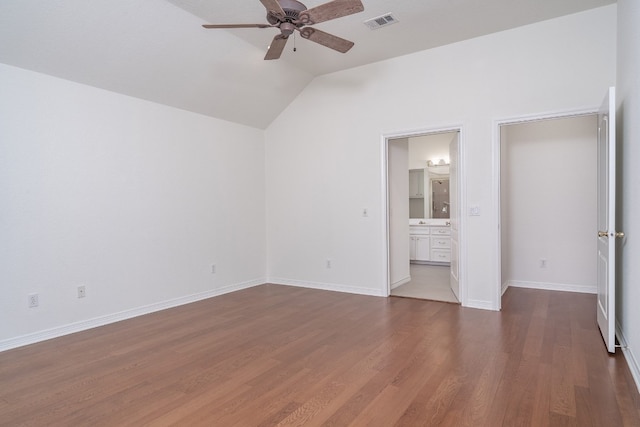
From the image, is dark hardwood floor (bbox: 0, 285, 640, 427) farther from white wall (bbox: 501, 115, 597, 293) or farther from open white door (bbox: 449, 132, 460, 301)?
white wall (bbox: 501, 115, 597, 293)

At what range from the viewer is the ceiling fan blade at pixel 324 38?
284cm

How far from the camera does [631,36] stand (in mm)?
2744

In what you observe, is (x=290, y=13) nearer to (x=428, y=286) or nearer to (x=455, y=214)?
(x=455, y=214)

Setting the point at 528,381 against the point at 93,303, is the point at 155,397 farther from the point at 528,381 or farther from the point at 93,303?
the point at 528,381

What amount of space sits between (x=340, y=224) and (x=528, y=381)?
3.19 m

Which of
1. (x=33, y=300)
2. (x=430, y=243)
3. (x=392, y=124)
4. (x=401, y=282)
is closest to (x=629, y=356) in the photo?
(x=401, y=282)

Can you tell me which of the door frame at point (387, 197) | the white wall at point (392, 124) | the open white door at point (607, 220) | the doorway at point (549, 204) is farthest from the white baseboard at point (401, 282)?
the open white door at point (607, 220)

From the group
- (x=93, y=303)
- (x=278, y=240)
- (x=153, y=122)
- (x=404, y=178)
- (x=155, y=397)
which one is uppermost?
(x=153, y=122)

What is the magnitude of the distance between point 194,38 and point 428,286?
Result: 14.5ft

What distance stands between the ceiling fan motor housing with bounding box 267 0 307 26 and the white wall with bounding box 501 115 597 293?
3.52m

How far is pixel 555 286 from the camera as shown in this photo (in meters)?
5.12

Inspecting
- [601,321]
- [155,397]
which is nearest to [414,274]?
[601,321]

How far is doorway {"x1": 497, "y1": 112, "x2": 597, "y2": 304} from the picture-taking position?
4906 millimetres

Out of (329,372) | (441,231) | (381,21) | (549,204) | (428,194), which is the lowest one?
(329,372)
